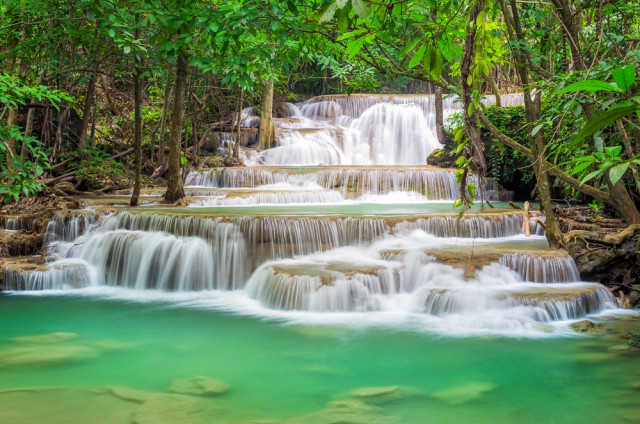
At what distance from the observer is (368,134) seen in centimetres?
2133

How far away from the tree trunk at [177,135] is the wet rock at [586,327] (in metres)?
8.07

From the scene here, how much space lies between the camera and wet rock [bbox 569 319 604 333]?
586 centimetres

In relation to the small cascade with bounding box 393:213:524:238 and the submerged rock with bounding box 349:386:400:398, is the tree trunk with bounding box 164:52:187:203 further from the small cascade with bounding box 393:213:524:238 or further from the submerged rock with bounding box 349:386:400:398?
the submerged rock with bounding box 349:386:400:398

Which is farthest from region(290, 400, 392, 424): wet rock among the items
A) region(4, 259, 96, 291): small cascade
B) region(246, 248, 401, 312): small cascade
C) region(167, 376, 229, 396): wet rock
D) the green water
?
region(4, 259, 96, 291): small cascade

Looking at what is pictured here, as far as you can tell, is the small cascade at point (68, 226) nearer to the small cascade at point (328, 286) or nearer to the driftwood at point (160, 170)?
the small cascade at point (328, 286)

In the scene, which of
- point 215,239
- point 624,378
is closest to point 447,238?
point 215,239

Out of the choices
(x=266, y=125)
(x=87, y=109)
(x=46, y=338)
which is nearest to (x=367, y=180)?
(x=266, y=125)

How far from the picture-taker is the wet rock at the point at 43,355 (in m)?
5.03

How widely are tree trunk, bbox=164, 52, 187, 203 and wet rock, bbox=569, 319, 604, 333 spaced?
26.5 ft

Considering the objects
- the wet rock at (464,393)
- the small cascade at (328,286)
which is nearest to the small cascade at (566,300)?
the small cascade at (328,286)

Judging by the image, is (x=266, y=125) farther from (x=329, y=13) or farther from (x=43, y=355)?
(x=329, y=13)

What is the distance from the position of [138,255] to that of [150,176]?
308 inches

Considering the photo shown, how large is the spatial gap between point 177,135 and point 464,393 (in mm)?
8494

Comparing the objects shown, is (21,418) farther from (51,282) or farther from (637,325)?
(637,325)
